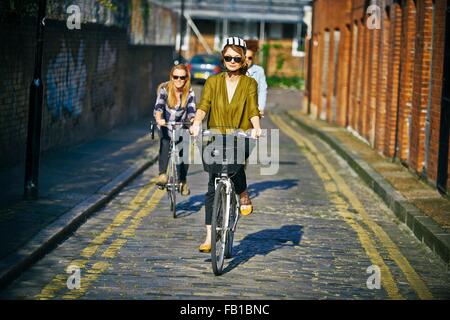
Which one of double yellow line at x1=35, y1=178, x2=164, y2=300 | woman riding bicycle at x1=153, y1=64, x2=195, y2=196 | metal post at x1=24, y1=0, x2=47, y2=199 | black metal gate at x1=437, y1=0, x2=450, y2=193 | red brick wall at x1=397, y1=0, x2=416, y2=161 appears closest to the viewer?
double yellow line at x1=35, y1=178, x2=164, y2=300

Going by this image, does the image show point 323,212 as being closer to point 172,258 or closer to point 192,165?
point 172,258

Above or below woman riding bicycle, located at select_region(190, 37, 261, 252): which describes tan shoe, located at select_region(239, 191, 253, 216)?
below

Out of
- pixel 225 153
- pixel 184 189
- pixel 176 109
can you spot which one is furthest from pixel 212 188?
pixel 184 189

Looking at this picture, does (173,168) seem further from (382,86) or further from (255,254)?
(382,86)

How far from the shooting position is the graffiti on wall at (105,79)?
73.6 feet

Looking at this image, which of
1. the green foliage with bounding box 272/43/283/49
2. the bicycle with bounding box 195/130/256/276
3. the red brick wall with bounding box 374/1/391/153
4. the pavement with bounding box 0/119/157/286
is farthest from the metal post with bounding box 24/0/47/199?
the green foliage with bounding box 272/43/283/49

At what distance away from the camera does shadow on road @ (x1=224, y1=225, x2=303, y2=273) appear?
10.5 metres

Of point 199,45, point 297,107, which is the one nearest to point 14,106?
point 297,107

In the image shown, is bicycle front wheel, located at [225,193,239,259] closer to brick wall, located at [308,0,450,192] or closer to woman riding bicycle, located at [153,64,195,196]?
woman riding bicycle, located at [153,64,195,196]

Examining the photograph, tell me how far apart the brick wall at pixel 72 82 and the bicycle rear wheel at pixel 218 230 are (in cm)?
603

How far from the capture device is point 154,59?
32.7 meters

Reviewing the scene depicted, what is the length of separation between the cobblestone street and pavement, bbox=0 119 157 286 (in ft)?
0.46
